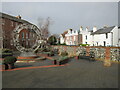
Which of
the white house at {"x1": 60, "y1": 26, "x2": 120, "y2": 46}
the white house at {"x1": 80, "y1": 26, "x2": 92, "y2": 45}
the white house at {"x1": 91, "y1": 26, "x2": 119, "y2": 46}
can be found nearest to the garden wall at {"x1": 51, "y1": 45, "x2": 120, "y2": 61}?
the white house at {"x1": 60, "y1": 26, "x2": 120, "y2": 46}

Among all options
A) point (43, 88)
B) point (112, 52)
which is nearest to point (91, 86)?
point (43, 88)

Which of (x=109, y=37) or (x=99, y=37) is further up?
(x=99, y=37)

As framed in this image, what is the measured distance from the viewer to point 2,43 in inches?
965

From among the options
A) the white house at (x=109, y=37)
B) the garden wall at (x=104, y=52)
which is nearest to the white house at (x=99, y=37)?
the white house at (x=109, y=37)

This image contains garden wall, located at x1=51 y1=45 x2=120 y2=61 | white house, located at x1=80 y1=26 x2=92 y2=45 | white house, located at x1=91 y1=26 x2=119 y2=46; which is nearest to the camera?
garden wall, located at x1=51 y1=45 x2=120 y2=61

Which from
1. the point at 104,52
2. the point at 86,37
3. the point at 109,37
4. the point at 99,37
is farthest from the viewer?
the point at 86,37

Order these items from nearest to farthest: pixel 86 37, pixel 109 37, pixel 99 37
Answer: pixel 109 37, pixel 99 37, pixel 86 37

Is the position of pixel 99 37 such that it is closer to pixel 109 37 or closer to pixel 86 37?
pixel 109 37

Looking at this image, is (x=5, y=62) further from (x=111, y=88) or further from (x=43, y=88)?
(x=111, y=88)

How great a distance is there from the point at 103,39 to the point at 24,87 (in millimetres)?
30441

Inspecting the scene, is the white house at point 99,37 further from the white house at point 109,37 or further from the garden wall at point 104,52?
the garden wall at point 104,52

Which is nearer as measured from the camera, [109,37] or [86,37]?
[109,37]

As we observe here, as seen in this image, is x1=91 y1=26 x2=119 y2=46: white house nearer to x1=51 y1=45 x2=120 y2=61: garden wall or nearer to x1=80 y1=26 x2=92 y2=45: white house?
x1=80 y1=26 x2=92 y2=45: white house

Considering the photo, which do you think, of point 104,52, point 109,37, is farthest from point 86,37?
point 104,52
